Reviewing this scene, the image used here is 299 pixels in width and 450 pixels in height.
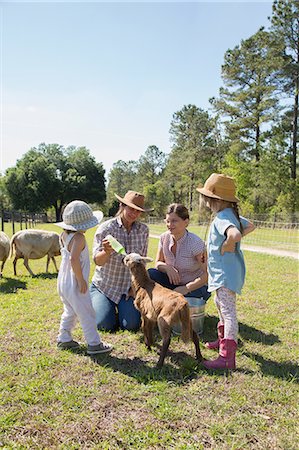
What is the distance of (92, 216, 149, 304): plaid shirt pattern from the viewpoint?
16.2 feet

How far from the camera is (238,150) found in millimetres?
37875

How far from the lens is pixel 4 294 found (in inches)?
266

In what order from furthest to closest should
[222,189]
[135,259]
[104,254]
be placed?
1. [104,254]
2. [135,259]
3. [222,189]

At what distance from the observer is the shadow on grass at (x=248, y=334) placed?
4543 millimetres

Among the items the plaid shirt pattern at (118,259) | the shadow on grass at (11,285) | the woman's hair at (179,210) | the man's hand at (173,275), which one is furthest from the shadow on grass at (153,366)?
the shadow on grass at (11,285)

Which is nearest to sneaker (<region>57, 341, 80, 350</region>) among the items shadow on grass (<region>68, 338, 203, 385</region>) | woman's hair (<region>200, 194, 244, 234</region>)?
shadow on grass (<region>68, 338, 203, 385</region>)

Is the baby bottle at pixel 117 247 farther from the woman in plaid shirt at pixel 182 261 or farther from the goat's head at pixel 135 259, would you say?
the woman in plaid shirt at pixel 182 261

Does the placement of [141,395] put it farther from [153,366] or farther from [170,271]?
[170,271]

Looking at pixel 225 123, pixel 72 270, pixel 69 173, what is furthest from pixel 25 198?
pixel 72 270

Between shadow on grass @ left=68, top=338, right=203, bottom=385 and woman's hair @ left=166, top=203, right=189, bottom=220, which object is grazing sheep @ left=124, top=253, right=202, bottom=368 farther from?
woman's hair @ left=166, top=203, right=189, bottom=220

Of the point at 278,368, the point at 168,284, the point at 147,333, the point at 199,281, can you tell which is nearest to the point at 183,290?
the point at 199,281

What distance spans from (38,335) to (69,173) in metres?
48.6

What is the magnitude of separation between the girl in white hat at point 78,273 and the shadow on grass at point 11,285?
349 centimetres

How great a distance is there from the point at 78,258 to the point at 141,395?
1476 millimetres
